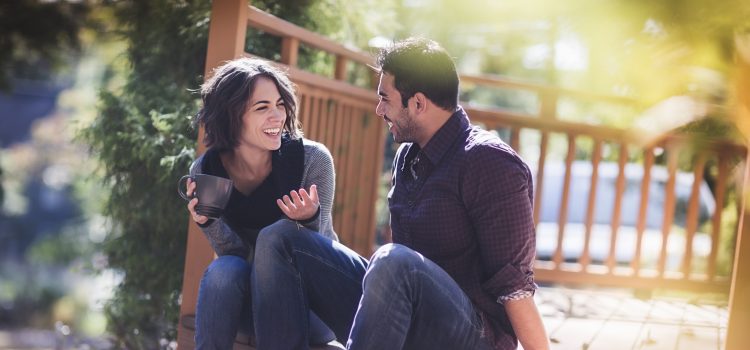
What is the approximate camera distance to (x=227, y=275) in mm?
2115

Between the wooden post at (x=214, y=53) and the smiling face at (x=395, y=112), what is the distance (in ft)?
2.30

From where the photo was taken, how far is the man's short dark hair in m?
2.04

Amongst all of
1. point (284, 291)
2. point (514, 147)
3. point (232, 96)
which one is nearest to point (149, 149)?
point (232, 96)

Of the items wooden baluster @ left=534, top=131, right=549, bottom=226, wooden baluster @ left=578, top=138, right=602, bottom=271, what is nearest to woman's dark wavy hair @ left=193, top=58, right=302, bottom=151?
wooden baluster @ left=534, top=131, right=549, bottom=226

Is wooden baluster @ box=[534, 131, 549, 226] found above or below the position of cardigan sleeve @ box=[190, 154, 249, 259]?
above

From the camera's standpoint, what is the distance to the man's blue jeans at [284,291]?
79.9 inches

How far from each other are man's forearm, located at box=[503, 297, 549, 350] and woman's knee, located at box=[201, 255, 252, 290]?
0.75 metres

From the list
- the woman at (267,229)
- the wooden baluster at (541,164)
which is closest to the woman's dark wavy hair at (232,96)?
the woman at (267,229)

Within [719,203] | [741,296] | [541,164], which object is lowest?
[741,296]

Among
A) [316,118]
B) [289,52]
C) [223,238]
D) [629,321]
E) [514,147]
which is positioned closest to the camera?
[223,238]

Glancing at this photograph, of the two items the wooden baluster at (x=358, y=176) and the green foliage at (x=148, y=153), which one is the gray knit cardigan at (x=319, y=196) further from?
the wooden baluster at (x=358, y=176)

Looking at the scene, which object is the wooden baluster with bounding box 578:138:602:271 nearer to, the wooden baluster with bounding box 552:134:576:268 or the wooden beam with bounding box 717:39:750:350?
the wooden baluster with bounding box 552:134:576:268

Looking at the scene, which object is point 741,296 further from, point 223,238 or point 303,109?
point 303,109

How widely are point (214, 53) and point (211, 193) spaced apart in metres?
0.69
